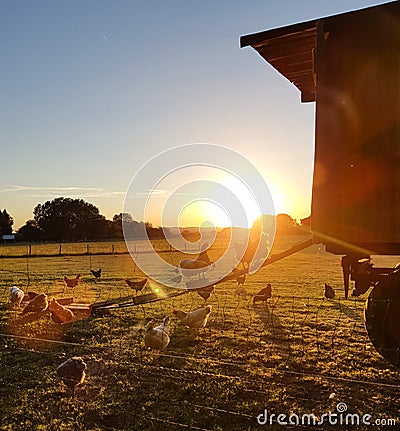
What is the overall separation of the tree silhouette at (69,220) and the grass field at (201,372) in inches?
2644

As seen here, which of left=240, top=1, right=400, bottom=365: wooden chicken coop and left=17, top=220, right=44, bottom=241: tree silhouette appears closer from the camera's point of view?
left=240, top=1, right=400, bottom=365: wooden chicken coop

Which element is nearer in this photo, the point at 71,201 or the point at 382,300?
the point at 382,300

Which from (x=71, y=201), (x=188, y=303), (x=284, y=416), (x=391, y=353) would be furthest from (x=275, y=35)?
(x=71, y=201)

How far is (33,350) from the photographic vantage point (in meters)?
8.88

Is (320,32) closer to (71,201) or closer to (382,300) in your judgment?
(382,300)

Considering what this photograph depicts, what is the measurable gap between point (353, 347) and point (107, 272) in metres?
19.3

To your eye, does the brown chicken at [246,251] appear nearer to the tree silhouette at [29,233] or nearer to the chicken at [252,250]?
the chicken at [252,250]

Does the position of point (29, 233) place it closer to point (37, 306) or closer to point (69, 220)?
point (69, 220)

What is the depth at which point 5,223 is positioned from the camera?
8775 centimetres

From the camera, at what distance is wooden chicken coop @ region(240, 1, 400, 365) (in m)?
5.35

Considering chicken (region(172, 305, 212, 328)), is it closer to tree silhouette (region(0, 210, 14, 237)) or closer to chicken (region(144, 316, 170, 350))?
chicken (region(144, 316, 170, 350))

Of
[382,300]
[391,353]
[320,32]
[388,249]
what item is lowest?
[391,353]

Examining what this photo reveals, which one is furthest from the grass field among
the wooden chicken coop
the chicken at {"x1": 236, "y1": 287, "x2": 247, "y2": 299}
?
the chicken at {"x1": 236, "y1": 287, "x2": 247, "y2": 299}

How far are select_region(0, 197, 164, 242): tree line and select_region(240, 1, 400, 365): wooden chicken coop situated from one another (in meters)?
70.2
